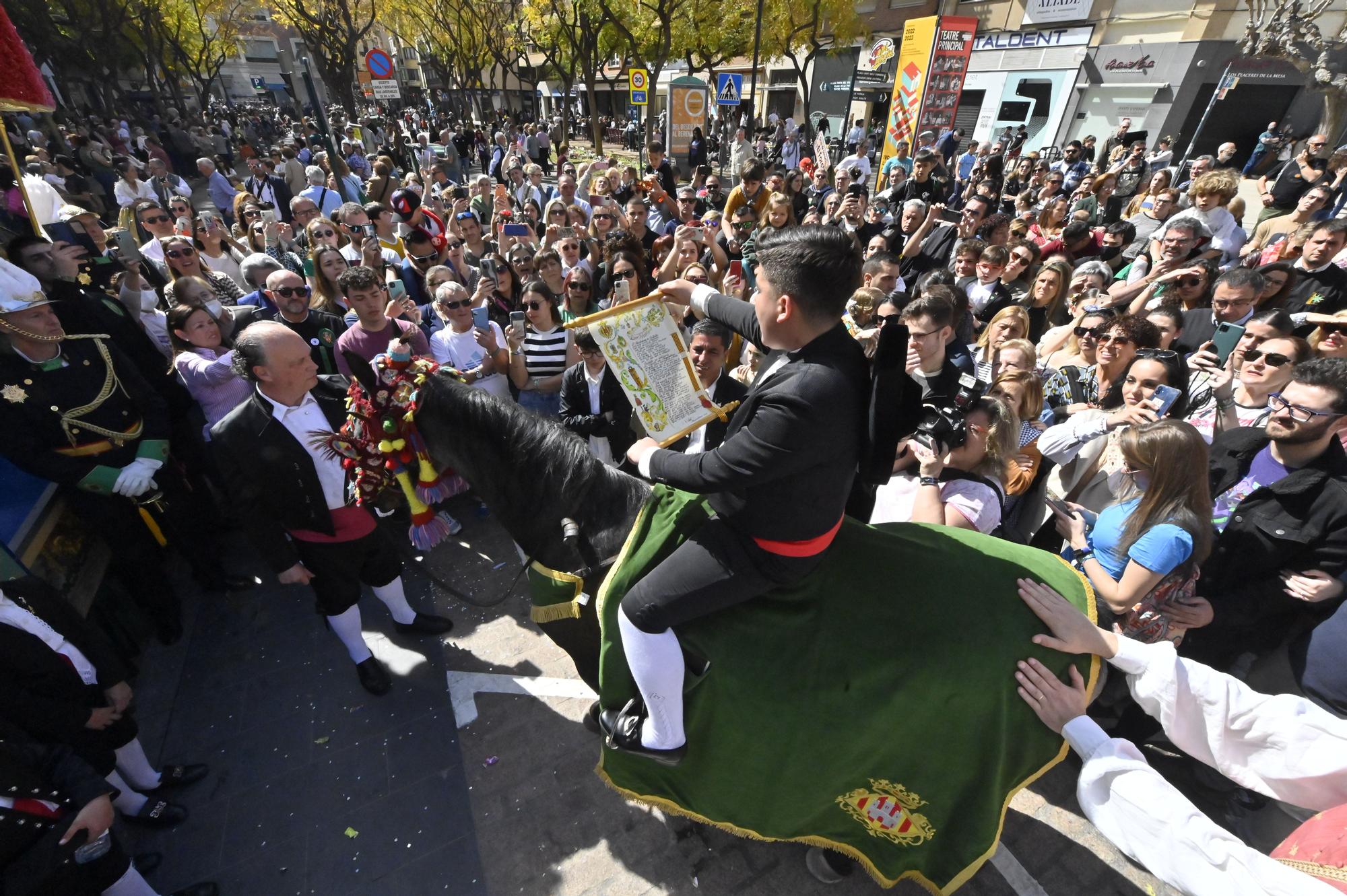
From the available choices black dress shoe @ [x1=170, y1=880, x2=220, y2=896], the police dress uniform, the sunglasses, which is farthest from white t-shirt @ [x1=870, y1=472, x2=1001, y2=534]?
the police dress uniform

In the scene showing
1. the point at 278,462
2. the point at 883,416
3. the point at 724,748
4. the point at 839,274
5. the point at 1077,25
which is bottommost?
the point at 724,748

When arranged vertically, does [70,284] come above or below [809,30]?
below

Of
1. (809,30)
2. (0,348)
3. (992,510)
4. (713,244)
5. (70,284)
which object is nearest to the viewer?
(992,510)

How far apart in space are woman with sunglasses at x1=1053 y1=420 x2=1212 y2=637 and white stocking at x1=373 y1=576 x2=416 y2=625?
4.22m

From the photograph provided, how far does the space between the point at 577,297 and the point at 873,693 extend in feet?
14.1

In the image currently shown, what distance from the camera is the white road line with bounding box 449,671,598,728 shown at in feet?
12.7

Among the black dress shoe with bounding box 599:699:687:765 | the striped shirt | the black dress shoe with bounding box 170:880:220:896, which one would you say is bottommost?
the black dress shoe with bounding box 170:880:220:896

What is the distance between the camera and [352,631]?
379 centimetres

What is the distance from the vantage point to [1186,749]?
6.48 feet

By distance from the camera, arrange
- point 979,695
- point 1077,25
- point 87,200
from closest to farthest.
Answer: point 979,695 → point 87,200 → point 1077,25

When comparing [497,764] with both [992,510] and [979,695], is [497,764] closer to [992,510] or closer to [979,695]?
[979,695]

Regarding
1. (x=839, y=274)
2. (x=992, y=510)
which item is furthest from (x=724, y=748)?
(x=839, y=274)

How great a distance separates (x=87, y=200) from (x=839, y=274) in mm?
13714

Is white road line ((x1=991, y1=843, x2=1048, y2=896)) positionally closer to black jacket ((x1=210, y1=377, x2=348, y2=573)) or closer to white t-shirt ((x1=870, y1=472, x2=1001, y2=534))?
white t-shirt ((x1=870, y1=472, x2=1001, y2=534))
